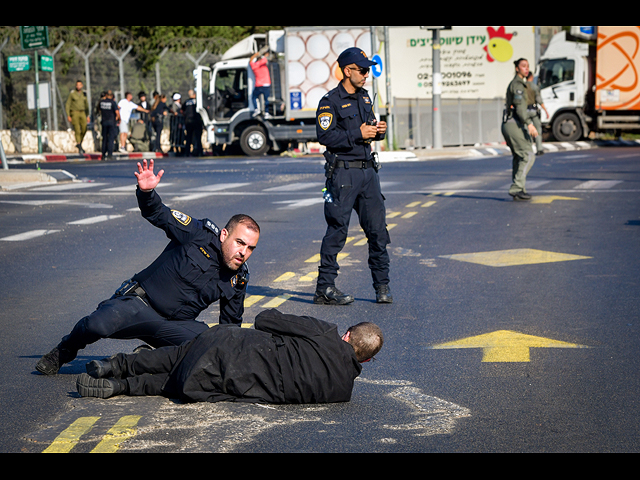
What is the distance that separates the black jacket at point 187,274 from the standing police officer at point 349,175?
7.32 feet

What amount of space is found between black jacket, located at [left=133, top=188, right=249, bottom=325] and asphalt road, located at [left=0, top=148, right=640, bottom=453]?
69 centimetres

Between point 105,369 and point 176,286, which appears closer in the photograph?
point 105,369

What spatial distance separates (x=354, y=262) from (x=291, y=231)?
7.37ft

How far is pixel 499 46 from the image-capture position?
3325 cm

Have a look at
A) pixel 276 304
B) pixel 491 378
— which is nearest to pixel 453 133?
pixel 276 304

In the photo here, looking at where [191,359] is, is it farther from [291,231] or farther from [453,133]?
[453,133]

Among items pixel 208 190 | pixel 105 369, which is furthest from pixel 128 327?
pixel 208 190

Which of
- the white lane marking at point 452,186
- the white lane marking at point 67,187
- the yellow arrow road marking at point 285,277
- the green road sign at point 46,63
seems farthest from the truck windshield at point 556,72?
the yellow arrow road marking at point 285,277

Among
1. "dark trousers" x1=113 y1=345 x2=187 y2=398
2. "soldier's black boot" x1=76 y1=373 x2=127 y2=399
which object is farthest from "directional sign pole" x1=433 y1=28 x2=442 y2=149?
"soldier's black boot" x1=76 y1=373 x2=127 y2=399

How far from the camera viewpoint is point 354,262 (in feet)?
33.0

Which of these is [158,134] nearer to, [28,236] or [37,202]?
[37,202]

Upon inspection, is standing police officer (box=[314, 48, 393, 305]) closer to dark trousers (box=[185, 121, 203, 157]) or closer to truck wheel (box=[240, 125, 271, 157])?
truck wheel (box=[240, 125, 271, 157])

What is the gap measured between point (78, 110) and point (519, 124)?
18.6 metres
